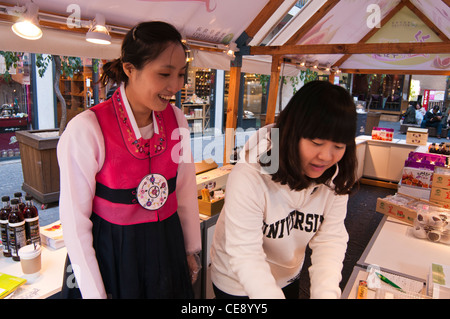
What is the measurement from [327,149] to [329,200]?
0.35 metres

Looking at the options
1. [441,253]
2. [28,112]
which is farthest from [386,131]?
[28,112]

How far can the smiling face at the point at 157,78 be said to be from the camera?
3.51ft

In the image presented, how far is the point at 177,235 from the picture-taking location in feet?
4.11

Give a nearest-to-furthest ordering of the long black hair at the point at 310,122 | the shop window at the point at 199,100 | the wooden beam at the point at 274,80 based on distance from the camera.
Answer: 1. the long black hair at the point at 310,122
2. the wooden beam at the point at 274,80
3. the shop window at the point at 199,100

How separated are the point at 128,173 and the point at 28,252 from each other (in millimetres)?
790

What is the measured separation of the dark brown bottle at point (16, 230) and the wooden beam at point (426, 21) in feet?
23.4

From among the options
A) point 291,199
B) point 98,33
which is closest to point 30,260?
point 291,199

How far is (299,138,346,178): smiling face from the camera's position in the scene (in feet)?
3.12

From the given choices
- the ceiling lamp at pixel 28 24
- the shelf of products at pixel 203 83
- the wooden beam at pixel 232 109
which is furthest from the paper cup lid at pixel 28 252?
the shelf of products at pixel 203 83

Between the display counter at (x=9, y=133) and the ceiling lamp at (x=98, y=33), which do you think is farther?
the display counter at (x=9, y=133)

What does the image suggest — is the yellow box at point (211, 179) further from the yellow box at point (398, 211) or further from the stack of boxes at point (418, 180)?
the stack of boxes at point (418, 180)

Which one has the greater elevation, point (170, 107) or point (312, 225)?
point (170, 107)

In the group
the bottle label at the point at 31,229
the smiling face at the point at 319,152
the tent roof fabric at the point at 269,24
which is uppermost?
the tent roof fabric at the point at 269,24
